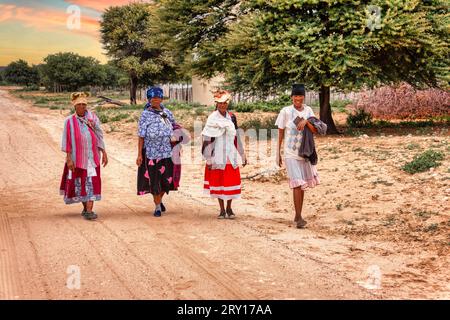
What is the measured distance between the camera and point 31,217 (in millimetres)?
8789

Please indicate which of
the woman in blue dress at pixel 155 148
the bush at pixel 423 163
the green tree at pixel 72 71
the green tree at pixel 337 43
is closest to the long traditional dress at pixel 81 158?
the woman in blue dress at pixel 155 148

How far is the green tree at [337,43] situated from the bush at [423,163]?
483 centimetres

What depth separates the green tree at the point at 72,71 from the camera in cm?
8188

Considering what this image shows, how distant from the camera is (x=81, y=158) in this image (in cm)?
845

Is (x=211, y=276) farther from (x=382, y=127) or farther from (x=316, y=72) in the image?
(x=382, y=127)

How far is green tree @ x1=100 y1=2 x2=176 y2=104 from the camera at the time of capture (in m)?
42.7

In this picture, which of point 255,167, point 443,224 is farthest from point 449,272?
point 255,167

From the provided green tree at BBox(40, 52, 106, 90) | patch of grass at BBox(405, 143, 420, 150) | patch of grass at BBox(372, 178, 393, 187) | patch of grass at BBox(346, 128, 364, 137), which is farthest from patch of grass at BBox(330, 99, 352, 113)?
green tree at BBox(40, 52, 106, 90)

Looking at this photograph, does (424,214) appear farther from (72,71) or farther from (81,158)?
(72,71)

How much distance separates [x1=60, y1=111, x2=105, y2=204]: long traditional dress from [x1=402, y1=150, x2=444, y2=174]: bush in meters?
5.86

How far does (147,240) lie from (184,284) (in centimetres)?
173

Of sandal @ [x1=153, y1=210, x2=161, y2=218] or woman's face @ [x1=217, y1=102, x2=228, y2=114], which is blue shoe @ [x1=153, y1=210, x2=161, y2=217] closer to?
sandal @ [x1=153, y1=210, x2=161, y2=218]

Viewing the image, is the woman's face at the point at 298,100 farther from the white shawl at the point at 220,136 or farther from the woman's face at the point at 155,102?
the woman's face at the point at 155,102

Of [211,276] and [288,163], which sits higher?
[288,163]
